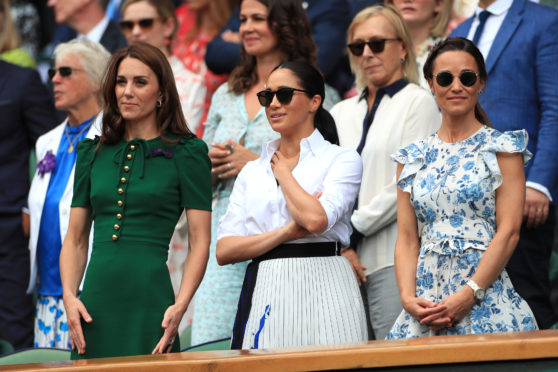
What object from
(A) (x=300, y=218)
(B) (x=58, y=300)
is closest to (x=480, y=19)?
(A) (x=300, y=218)

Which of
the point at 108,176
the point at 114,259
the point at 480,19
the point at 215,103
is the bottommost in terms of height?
the point at 114,259

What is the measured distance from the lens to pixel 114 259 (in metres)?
4.09

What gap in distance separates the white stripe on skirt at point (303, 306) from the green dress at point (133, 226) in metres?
0.38

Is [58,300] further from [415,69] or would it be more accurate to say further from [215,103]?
[415,69]

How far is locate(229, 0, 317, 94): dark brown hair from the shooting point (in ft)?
18.4

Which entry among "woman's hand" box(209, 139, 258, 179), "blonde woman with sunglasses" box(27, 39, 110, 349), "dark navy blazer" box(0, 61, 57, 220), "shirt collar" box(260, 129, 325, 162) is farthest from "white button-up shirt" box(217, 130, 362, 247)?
"dark navy blazer" box(0, 61, 57, 220)

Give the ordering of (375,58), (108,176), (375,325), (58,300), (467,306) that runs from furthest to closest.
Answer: (58,300) < (375,58) < (375,325) < (108,176) < (467,306)

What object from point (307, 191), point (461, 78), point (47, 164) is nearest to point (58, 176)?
point (47, 164)

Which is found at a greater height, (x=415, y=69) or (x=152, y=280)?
(x=415, y=69)

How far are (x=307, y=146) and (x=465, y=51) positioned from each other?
824 mm

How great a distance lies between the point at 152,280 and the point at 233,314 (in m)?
1.24

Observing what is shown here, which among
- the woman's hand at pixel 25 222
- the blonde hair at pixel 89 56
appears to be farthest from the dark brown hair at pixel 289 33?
the woman's hand at pixel 25 222

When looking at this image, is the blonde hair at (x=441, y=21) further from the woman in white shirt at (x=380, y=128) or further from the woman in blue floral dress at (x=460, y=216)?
the woman in blue floral dress at (x=460, y=216)

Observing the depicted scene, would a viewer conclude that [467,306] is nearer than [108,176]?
Yes
